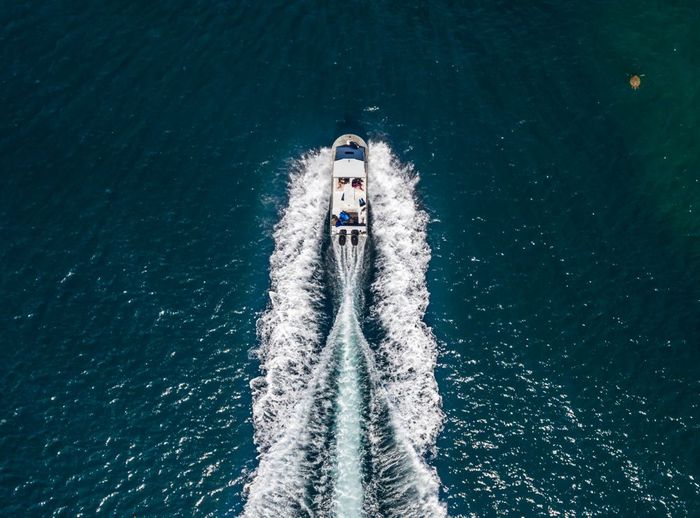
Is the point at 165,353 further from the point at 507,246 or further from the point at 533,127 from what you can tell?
the point at 533,127

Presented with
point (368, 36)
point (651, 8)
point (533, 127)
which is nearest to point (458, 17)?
point (368, 36)

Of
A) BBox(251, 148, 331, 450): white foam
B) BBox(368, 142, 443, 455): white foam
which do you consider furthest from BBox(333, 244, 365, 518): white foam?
BBox(251, 148, 331, 450): white foam

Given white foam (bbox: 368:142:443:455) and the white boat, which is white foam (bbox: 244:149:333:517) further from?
white foam (bbox: 368:142:443:455)

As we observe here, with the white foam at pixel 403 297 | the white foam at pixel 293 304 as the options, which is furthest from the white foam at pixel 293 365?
the white foam at pixel 403 297

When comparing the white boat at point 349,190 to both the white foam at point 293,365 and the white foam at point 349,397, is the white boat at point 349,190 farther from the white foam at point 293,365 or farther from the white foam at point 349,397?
the white foam at point 293,365

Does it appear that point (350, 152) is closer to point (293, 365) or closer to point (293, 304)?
point (293, 304)

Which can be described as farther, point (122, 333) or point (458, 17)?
point (458, 17)

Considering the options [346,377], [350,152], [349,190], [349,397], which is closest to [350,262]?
[349,190]
